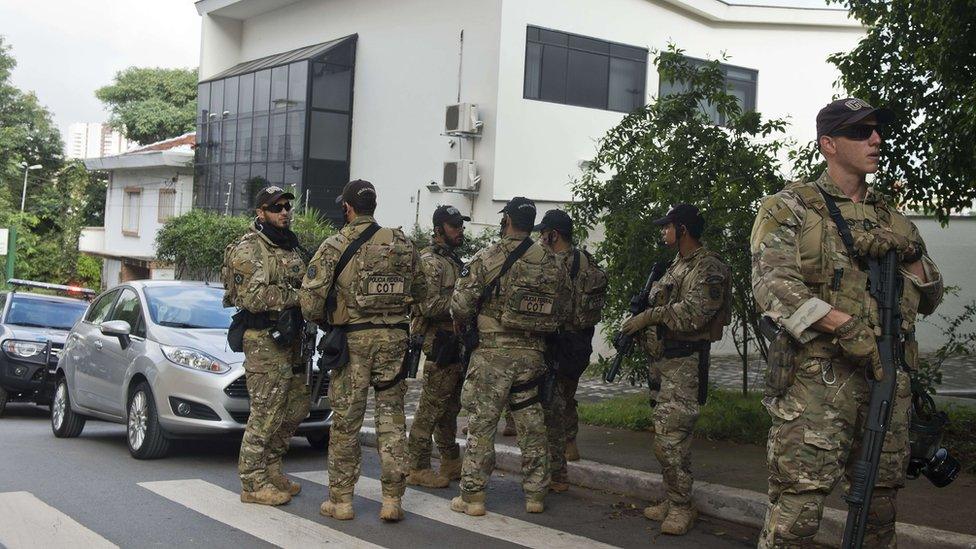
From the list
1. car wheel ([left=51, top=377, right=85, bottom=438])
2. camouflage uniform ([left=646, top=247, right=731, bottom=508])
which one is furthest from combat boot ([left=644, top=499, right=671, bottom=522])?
car wheel ([left=51, top=377, right=85, bottom=438])

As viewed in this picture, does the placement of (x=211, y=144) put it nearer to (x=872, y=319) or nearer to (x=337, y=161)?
(x=337, y=161)

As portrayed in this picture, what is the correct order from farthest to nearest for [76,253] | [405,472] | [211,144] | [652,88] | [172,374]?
[76,253], [211,144], [652,88], [172,374], [405,472]

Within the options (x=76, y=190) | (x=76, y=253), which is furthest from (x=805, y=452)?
(x=76, y=190)

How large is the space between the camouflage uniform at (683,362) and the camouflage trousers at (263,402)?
2549mm

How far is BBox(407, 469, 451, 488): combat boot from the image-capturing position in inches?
302

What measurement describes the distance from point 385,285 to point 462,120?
1389 centimetres

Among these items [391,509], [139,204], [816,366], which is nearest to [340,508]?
[391,509]

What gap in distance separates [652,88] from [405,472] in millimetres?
17644

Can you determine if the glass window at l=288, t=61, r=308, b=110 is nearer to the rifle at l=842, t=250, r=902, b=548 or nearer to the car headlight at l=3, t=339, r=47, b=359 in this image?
the car headlight at l=3, t=339, r=47, b=359

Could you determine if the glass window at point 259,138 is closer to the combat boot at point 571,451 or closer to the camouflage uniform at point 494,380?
the combat boot at point 571,451

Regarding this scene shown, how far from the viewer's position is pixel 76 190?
164 ft

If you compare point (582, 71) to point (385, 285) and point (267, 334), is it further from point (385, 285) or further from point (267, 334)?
point (385, 285)

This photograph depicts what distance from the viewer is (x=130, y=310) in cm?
951

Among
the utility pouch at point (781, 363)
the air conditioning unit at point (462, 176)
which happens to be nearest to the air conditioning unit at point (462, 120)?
the air conditioning unit at point (462, 176)
